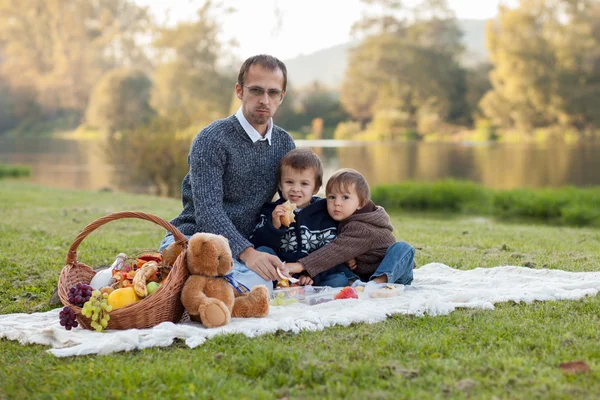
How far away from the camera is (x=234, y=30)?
27.7m

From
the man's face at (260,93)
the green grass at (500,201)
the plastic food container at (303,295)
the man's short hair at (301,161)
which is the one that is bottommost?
the green grass at (500,201)

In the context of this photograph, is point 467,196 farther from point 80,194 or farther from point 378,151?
point 378,151

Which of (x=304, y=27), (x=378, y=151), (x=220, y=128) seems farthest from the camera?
(x=378, y=151)

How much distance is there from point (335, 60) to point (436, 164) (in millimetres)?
24006

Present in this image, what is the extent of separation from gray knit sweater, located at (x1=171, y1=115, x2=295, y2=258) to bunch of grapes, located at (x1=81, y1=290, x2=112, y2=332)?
79 centimetres

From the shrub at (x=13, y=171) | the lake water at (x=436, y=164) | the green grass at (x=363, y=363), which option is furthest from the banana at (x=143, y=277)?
the shrub at (x=13, y=171)

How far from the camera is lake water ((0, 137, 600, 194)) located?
20.2 metres

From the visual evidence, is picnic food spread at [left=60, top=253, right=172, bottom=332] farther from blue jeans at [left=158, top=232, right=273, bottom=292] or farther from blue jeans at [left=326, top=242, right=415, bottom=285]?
blue jeans at [left=326, top=242, right=415, bottom=285]

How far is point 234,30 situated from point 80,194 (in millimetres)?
16580

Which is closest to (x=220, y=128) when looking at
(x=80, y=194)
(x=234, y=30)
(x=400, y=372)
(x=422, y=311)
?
(x=422, y=311)

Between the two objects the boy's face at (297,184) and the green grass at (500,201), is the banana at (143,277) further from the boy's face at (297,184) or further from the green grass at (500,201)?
the green grass at (500,201)

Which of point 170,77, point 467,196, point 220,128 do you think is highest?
point 170,77

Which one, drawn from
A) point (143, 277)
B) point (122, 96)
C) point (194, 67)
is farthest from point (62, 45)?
point (143, 277)

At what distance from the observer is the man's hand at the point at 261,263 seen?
3.77 metres
